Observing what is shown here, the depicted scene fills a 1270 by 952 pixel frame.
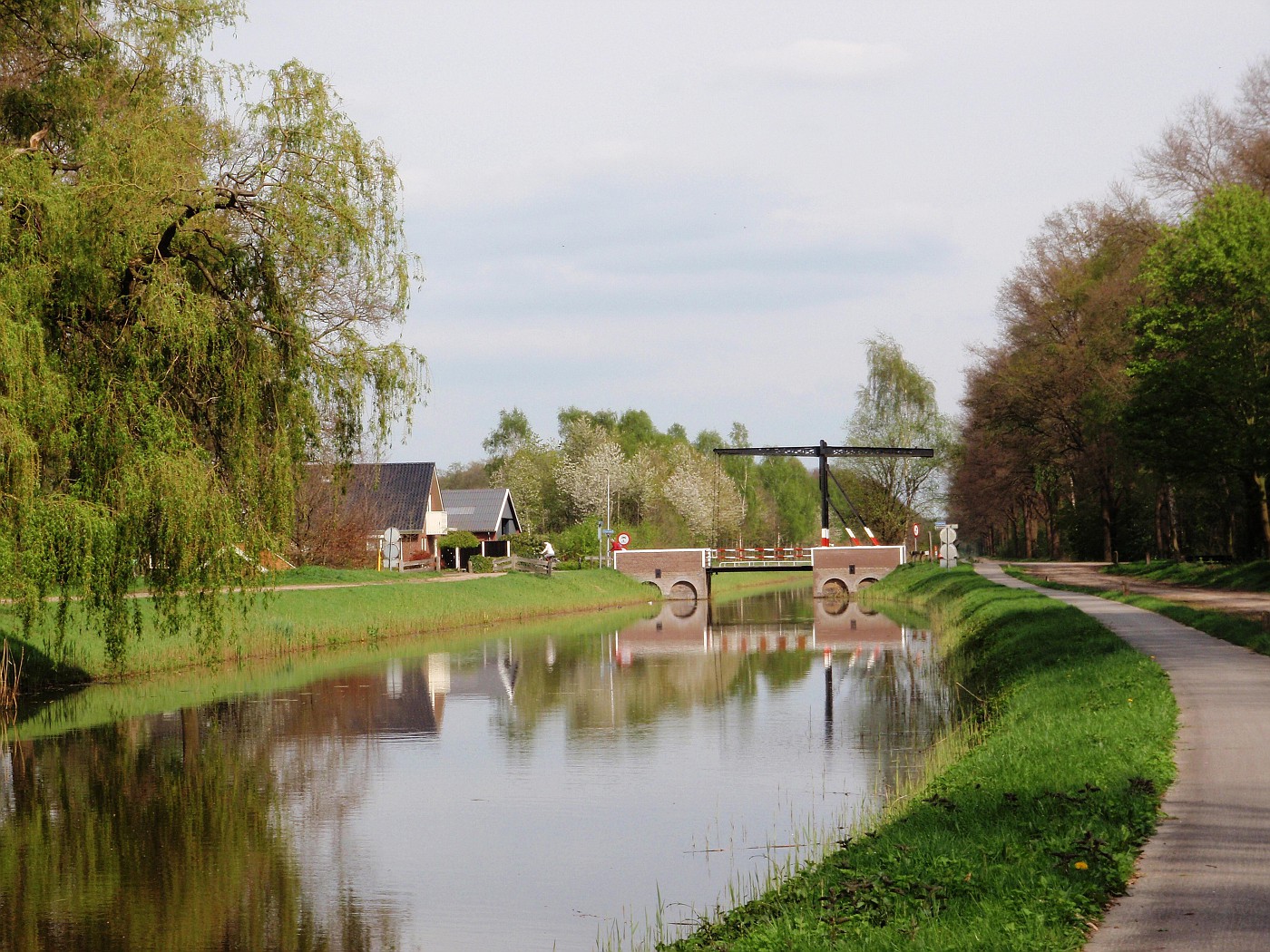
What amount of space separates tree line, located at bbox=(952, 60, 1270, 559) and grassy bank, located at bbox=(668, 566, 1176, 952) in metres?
Answer: 22.2

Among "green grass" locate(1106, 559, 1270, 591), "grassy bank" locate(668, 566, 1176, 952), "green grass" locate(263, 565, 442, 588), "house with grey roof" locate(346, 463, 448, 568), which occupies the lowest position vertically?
"grassy bank" locate(668, 566, 1176, 952)

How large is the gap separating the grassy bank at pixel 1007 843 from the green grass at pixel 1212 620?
480 centimetres

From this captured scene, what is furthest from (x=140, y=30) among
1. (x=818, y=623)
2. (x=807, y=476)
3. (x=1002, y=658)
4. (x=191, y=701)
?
(x=807, y=476)

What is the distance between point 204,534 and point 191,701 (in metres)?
6.28

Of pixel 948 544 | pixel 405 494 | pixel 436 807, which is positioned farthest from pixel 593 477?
pixel 436 807

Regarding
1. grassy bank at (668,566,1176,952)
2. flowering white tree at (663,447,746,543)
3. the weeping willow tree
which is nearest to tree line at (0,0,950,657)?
the weeping willow tree

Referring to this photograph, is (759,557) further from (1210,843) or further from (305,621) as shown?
(1210,843)

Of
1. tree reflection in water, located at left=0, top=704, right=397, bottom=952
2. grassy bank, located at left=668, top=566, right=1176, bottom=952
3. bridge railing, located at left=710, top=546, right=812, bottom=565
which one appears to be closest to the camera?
grassy bank, located at left=668, top=566, right=1176, bottom=952

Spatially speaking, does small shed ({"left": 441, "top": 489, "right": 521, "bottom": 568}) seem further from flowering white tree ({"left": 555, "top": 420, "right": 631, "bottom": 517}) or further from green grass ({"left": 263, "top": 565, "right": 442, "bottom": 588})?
green grass ({"left": 263, "top": 565, "right": 442, "bottom": 588})

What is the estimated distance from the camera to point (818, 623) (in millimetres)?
44531

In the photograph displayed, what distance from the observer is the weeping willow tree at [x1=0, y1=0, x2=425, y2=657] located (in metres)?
16.7

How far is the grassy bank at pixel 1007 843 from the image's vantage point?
704 cm

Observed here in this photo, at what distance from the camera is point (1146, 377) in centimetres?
3847

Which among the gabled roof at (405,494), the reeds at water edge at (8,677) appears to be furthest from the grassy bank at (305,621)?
the gabled roof at (405,494)
